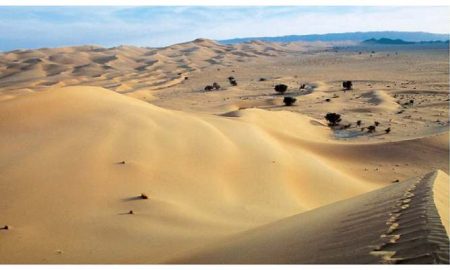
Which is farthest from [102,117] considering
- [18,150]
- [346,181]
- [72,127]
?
[346,181]

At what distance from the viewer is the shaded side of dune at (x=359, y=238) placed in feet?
11.6

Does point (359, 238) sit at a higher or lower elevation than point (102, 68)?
higher

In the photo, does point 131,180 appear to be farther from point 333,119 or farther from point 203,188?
point 333,119

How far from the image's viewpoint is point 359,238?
423cm

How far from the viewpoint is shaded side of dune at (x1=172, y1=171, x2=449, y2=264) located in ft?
11.6

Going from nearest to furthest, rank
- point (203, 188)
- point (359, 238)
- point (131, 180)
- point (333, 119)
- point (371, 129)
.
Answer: point (359, 238) → point (131, 180) → point (203, 188) → point (371, 129) → point (333, 119)

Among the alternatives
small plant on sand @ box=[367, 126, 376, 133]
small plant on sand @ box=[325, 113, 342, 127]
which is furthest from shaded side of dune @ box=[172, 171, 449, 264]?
small plant on sand @ box=[325, 113, 342, 127]

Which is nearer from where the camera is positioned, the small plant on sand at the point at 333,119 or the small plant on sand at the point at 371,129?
the small plant on sand at the point at 371,129

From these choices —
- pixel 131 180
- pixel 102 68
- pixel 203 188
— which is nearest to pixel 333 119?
pixel 203 188

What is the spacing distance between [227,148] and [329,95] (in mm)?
23172

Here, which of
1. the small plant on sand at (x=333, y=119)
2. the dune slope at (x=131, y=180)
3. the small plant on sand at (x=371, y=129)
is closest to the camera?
the dune slope at (x=131, y=180)

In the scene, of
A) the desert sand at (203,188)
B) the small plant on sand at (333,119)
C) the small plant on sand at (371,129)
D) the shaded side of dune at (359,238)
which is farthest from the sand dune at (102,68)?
the shaded side of dune at (359,238)

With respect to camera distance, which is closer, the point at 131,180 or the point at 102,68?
the point at 131,180

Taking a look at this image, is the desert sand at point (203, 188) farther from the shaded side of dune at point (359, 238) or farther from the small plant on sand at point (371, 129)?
the small plant on sand at point (371, 129)
